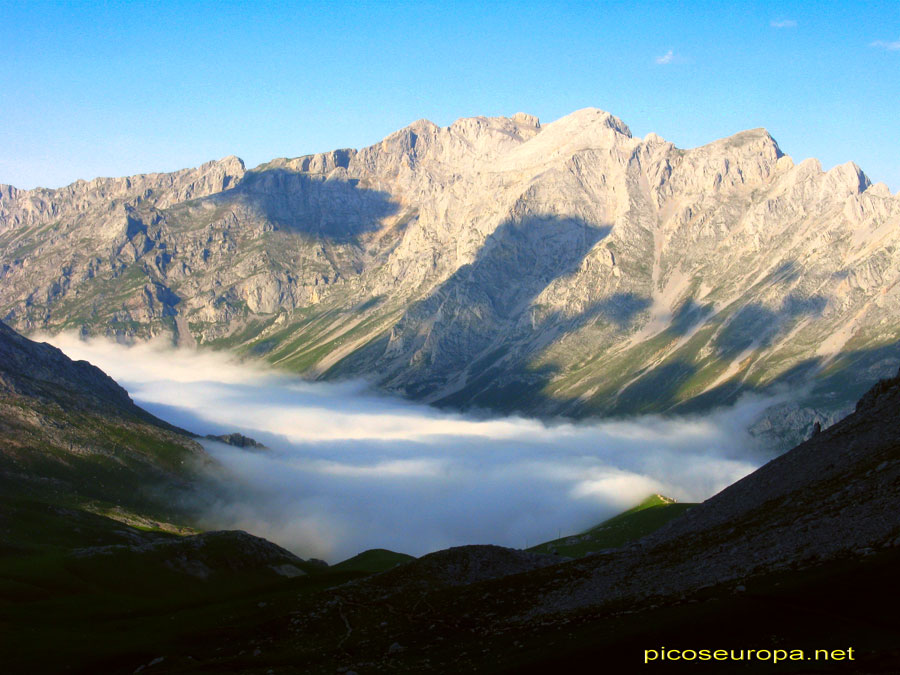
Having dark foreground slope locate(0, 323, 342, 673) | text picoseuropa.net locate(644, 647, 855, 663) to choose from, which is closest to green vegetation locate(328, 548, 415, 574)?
dark foreground slope locate(0, 323, 342, 673)

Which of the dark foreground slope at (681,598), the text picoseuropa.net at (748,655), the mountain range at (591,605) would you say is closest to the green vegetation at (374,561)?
the mountain range at (591,605)

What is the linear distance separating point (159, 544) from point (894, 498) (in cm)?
12584

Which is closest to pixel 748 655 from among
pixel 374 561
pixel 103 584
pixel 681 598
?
pixel 681 598

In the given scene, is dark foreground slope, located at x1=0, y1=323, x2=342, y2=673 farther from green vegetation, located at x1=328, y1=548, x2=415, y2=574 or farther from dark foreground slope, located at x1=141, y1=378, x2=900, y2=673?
dark foreground slope, located at x1=141, y1=378, x2=900, y2=673

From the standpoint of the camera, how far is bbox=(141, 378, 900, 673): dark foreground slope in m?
50.5

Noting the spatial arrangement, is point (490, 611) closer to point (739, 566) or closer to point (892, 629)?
point (739, 566)

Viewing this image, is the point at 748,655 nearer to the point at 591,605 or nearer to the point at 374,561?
the point at 591,605

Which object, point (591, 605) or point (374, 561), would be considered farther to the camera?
point (374, 561)

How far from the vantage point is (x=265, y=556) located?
531 feet

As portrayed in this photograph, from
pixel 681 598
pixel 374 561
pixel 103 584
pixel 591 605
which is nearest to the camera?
pixel 681 598

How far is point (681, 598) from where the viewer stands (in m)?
63.6

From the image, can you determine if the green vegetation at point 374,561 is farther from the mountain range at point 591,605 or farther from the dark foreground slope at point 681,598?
the dark foreground slope at point 681,598

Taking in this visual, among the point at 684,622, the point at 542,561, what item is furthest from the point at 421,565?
the point at 684,622

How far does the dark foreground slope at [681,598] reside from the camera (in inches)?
1989
